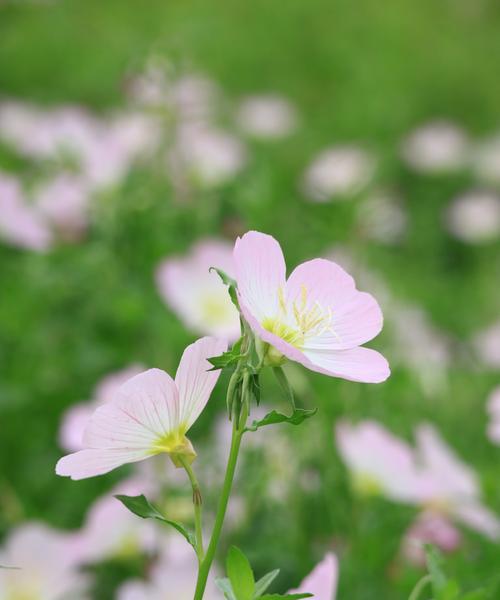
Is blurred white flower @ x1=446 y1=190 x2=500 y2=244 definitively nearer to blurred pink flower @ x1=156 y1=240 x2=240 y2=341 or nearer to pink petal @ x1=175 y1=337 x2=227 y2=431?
blurred pink flower @ x1=156 y1=240 x2=240 y2=341

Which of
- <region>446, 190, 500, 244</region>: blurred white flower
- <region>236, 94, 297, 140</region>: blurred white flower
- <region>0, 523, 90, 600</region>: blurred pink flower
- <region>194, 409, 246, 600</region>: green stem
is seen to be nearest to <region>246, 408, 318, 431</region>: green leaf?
<region>194, 409, 246, 600</region>: green stem

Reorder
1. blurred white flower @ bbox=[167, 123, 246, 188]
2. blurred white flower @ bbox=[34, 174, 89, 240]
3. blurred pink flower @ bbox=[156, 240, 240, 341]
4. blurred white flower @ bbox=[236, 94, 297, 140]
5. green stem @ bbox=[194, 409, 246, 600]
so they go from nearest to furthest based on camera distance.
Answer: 1. green stem @ bbox=[194, 409, 246, 600]
2. blurred pink flower @ bbox=[156, 240, 240, 341]
3. blurred white flower @ bbox=[34, 174, 89, 240]
4. blurred white flower @ bbox=[167, 123, 246, 188]
5. blurred white flower @ bbox=[236, 94, 297, 140]

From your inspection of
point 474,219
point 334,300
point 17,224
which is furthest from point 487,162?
point 334,300

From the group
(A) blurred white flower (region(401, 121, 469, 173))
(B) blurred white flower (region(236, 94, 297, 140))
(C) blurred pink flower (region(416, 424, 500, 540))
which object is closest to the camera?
(C) blurred pink flower (region(416, 424, 500, 540))

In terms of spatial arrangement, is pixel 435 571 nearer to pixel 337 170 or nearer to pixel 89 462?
pixel 89 462

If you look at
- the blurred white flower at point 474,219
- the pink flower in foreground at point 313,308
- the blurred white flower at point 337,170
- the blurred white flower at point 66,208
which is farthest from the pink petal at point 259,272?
the blurred white flower at point 474,219

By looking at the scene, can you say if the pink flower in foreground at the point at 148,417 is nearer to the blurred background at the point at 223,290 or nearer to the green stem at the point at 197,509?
the green stem at the point at 197,509
